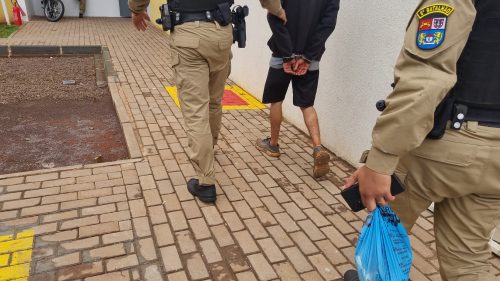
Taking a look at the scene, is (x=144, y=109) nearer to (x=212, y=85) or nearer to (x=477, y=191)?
(x=212, y=85)

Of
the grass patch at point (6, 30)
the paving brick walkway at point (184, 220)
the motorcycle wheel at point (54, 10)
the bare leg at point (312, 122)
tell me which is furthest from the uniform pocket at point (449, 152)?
the motorcycle wheel at point (54, 10)

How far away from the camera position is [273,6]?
3146mm

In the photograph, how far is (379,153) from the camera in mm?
1496

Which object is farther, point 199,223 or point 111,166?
point 111,166

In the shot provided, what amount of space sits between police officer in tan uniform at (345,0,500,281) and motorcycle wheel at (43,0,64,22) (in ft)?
46.5

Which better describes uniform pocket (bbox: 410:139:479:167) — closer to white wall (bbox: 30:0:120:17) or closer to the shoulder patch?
the shoulder patch

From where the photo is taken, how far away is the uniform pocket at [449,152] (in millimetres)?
1493

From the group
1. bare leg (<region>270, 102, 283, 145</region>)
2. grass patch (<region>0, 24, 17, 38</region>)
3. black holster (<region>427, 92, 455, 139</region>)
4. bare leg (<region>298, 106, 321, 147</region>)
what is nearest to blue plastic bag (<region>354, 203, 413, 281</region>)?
black holster (<region>427, 92, 455, 139</region>)

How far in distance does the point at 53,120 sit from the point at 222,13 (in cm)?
326

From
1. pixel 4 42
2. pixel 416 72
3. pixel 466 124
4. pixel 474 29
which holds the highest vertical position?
pixel 474 29

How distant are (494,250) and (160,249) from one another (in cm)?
228

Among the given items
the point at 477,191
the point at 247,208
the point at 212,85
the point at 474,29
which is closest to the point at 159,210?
the point at 247,208

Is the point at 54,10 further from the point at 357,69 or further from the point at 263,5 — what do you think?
the point at 357,69

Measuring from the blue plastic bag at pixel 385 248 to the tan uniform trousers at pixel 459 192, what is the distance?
0.14 metres
